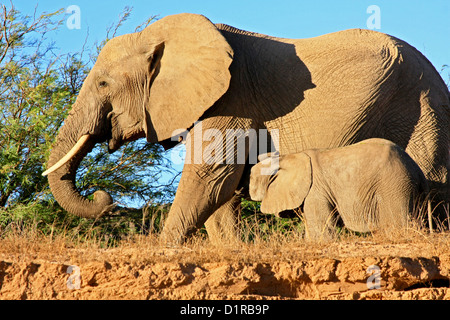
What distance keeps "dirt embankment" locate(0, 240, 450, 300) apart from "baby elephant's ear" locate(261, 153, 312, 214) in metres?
2.09

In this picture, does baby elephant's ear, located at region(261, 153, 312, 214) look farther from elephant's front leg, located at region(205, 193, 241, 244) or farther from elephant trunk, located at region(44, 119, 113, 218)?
elephant trunk, located at region(44, 119, 113, 218)

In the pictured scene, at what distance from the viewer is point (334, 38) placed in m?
10.2

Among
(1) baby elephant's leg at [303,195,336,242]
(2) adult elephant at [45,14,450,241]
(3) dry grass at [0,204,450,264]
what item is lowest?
(3) dry grass at [0,204,450,264]

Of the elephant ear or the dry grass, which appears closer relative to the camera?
the dry grass

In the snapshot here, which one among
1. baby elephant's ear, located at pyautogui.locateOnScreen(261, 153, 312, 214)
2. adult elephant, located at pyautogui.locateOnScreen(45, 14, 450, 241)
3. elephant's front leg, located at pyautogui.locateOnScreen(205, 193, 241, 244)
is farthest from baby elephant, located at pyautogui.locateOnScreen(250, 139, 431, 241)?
elephant's front leg, located at pyautogui.locateOnScreen(205, 193, 241, 244)

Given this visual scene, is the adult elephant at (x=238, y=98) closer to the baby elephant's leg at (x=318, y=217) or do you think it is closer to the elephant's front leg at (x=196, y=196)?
the elephant's front leg at (x=196, y=196)

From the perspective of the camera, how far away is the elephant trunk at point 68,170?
9742 millimetres

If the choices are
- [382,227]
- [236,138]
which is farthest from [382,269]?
[236,138]

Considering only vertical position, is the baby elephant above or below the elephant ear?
below

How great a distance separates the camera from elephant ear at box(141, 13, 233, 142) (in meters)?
9.72

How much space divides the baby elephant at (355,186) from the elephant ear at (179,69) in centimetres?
131

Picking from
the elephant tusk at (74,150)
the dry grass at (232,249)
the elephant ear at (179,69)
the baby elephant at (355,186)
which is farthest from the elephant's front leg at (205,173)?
the elephant tusk at (74,150)

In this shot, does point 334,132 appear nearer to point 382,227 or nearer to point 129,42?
point 382,227
